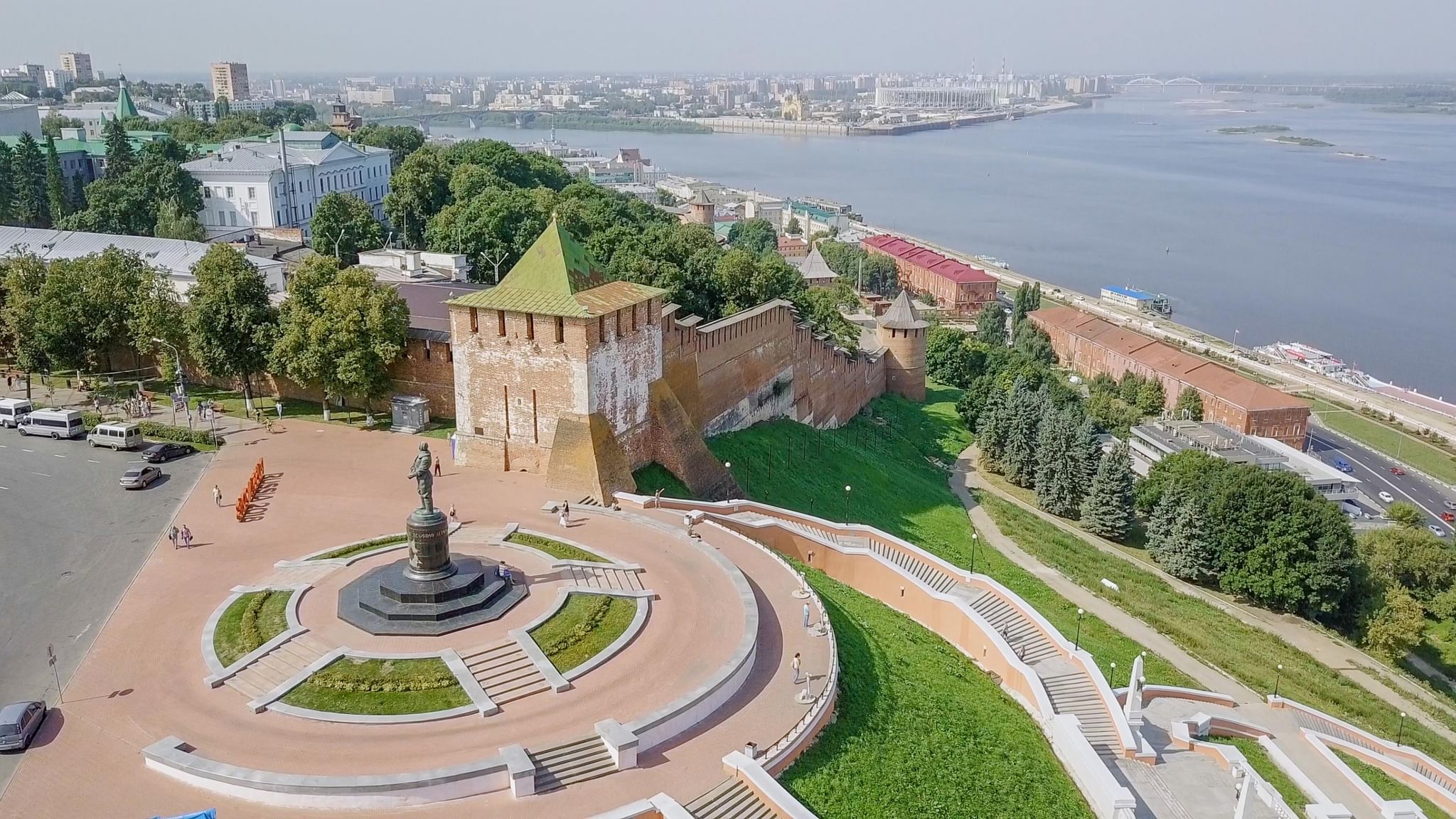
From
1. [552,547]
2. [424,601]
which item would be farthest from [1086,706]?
[424,601]

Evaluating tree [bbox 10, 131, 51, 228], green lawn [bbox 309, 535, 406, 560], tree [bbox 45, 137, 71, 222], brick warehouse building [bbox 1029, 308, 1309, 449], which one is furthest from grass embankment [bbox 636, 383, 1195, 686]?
tree [bbox 10, 131, 51, 228]

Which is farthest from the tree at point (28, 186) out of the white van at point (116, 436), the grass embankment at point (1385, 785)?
the grass embankment at point (1385, 785)

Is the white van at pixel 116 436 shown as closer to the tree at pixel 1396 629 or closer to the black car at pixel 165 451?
the black car at pixel 165 451

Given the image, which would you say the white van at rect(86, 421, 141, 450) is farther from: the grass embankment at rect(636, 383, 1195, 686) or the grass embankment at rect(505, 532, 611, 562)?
the grass embankment at rect(636, 383, 1195, 686)

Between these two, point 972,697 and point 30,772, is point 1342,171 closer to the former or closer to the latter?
point 972,697

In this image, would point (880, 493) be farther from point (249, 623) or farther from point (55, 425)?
point (55, 425)

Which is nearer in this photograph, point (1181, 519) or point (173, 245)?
point (1181, 519)

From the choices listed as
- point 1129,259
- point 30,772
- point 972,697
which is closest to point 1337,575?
point 972,697
